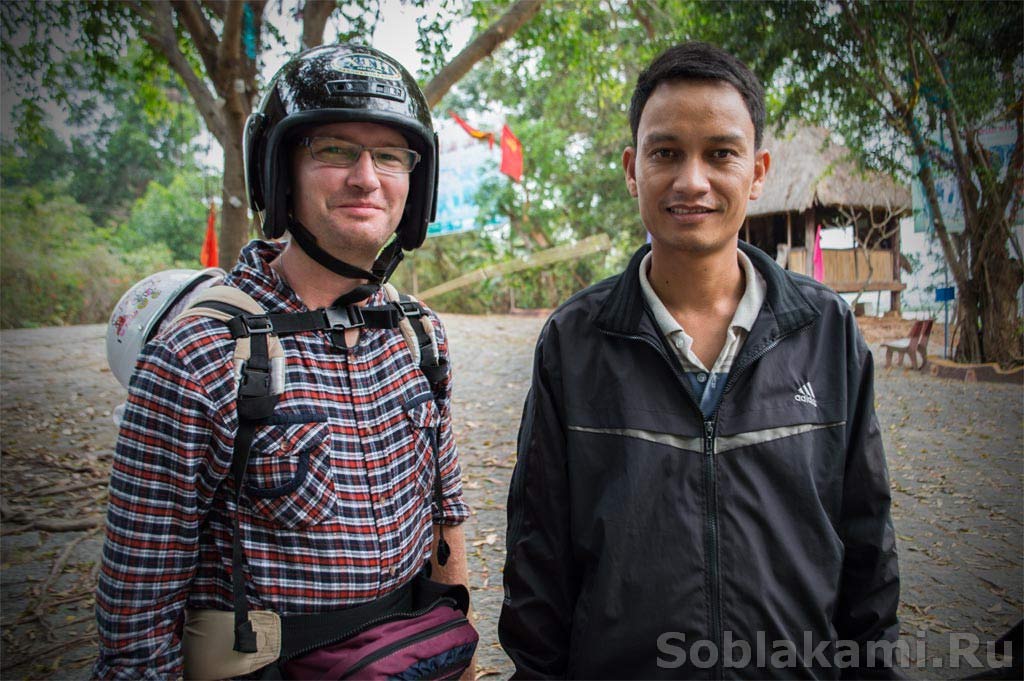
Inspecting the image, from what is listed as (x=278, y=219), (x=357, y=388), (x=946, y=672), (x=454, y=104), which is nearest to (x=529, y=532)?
(x=357, y=388)

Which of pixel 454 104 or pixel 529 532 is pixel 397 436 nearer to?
pixel 529 532

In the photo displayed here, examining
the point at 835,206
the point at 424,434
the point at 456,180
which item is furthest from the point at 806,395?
the point at 456,180

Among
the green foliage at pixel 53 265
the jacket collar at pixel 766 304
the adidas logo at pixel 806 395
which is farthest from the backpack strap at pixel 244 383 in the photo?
the green foliage at pixel 53 265

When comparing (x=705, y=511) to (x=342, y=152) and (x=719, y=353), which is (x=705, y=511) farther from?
(x=342, y=152)

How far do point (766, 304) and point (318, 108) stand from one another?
1299mm

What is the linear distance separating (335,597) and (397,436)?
0.42 metres

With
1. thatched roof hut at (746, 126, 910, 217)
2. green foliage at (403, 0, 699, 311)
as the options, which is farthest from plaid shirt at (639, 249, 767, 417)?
green foliage at (403, 0, 699, 311)

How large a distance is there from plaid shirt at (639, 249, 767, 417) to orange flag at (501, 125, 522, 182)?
10496 mm

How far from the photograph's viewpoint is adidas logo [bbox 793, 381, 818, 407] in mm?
1504

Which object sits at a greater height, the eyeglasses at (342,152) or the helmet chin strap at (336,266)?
the eyeglasses at (342,152)

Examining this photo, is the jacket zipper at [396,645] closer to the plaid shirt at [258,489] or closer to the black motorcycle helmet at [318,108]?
the plaid shirt at [258,489]

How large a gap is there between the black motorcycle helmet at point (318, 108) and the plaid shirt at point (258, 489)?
23 centimetres

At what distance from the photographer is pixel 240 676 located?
1479mm

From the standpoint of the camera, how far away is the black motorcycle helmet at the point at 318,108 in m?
1.73
